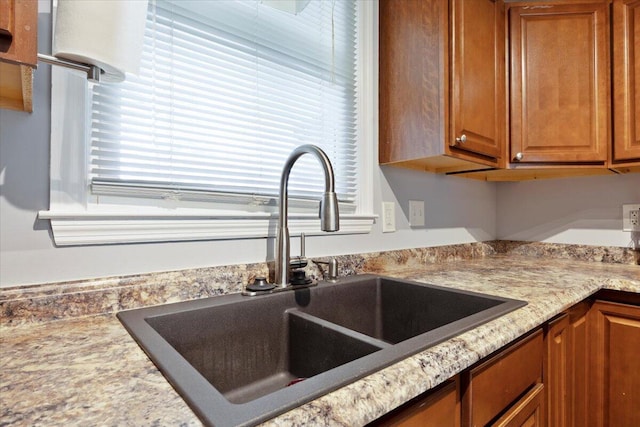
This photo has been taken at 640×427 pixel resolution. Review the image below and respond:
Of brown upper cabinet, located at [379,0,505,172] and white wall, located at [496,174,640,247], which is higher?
brown upper cabinet, located at [379,0,505,172]

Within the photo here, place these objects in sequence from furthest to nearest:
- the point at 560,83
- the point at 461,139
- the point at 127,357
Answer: the point at 560,83 → the point at 461,139 → the point at 127,357

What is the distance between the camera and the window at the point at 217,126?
2.71 ft

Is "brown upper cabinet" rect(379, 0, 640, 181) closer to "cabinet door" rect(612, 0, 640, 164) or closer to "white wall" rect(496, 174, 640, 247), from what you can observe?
"cabinet door" rect(612, 0, 640, 164)

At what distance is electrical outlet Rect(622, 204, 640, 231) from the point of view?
5.31 ft

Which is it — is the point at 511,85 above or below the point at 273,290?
above

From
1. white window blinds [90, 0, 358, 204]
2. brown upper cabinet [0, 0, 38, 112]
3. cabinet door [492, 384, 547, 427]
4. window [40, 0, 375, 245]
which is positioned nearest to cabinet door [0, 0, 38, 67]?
brown upper cabinet [0, 0, 38, 112]

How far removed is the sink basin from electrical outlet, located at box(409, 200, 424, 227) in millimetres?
445

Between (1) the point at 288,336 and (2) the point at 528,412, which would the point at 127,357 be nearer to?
(1) the point at 288,336

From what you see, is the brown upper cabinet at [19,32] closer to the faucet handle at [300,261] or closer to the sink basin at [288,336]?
the sink basin at [288,336]

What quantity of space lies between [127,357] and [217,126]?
71 cm

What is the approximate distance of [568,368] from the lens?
3.53ft

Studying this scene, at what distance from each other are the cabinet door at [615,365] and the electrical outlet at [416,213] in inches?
26.8

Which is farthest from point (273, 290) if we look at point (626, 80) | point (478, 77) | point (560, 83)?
point (626, 80)

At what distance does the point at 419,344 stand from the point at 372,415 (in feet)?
0.64
